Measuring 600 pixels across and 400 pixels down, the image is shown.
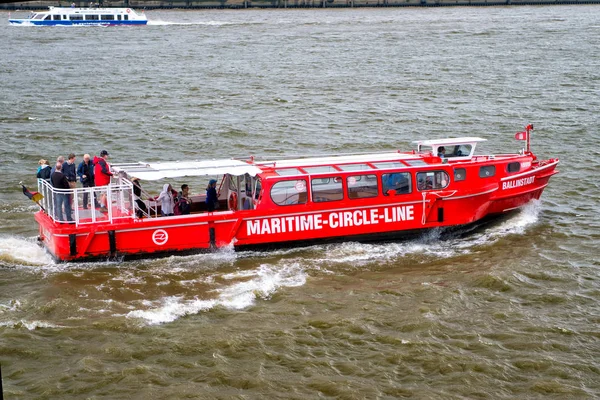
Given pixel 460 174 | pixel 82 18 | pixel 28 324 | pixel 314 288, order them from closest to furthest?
1. pixel 28 324
2. pixel 314 288
3. pixel 460 174
4. pixel 82 18

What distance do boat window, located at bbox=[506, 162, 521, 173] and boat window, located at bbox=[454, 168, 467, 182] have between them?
1414 mm

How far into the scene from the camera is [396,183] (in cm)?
2252

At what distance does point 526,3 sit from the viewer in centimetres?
13675

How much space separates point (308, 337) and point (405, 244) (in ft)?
20.2

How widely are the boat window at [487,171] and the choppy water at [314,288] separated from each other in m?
1.59

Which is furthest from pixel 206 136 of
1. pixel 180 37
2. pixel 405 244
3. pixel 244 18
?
pixel 244 18

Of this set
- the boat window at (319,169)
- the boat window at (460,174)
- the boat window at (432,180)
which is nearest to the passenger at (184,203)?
the boat window at (319,169)

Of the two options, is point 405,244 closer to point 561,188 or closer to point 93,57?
point 561,188

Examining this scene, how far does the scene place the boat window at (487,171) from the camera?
23.4 m

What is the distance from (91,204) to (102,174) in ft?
3.98

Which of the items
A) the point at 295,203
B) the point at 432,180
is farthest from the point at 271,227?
the point at 432,180

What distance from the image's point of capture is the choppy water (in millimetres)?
15891

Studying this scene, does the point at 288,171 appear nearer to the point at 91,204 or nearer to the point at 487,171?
the point at 91,204

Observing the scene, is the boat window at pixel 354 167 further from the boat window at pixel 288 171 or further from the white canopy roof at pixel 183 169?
the white canopy roof at pixel 183 169
